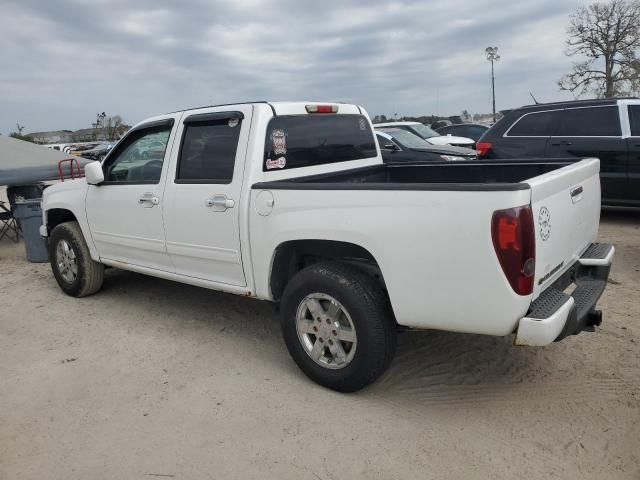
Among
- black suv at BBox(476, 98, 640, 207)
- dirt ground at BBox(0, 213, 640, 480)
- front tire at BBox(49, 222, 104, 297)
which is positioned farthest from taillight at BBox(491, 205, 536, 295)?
black suv at BBox(476, 98, 640, 207)

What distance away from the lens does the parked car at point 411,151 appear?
9.74m

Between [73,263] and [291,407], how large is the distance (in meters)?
3.31

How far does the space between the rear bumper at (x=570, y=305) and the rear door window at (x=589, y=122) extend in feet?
15.4

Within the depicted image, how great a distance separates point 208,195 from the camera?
3832 millimetres

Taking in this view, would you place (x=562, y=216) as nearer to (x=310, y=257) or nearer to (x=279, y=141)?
(x=310, y=257)

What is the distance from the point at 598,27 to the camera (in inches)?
1416

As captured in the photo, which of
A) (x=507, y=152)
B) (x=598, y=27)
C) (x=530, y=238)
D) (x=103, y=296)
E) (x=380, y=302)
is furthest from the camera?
(x=598, y=27)

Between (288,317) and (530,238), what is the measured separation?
1598 millimetres

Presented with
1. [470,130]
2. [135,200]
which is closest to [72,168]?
[135,200]

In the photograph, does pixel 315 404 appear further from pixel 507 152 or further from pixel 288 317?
pixel 507 152

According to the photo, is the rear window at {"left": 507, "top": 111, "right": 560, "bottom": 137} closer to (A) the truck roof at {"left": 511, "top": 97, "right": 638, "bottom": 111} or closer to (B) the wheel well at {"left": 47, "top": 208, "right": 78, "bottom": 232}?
(A) the truck roof at {"left": 511, "top": 97, "right": 638, "bottom": 111}

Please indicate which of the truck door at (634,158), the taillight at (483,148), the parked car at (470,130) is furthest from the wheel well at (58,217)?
the parked car at (470,130)

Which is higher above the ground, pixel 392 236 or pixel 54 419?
pixel 392 236

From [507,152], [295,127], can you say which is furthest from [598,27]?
[295,127]
